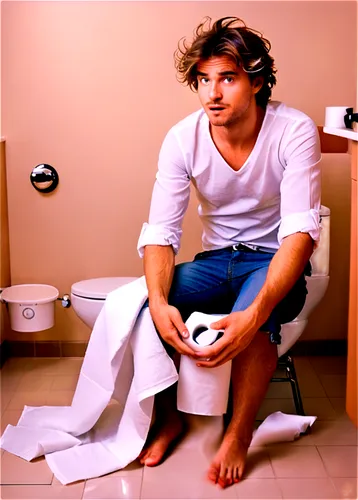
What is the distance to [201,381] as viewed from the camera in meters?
2.17

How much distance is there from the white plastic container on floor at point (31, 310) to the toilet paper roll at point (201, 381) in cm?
89

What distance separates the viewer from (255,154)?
Answer: 232 centimetres

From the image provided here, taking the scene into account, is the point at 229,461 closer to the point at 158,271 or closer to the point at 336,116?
the point at 158,271

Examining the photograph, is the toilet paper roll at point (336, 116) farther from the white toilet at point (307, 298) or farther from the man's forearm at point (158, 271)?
the man's forearm at point (158, 271)

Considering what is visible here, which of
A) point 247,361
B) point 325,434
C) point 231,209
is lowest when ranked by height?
point 325,434

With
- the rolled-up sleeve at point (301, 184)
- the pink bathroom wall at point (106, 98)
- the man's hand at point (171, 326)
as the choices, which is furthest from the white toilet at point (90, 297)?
the rolled-up sleeve at point (301, 184)

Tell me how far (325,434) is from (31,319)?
1.19m

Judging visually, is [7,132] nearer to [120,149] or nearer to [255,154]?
[120,149]

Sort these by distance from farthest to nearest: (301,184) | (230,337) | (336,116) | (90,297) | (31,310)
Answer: (31,310) → (90,297) → (336,116) → (301,184) → (230,337)

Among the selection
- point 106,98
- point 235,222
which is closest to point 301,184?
point 235,222

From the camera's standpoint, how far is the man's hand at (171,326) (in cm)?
214

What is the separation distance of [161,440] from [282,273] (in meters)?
0.64

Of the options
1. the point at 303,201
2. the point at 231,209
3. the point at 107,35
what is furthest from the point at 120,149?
the point at 303,201

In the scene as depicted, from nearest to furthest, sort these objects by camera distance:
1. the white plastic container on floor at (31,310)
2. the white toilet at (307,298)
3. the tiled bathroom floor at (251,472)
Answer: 1. the tiled bathroom floor at (251,472)
2. the white toilet at (307,298)
3. the white plastic container on floor at (31,310)
